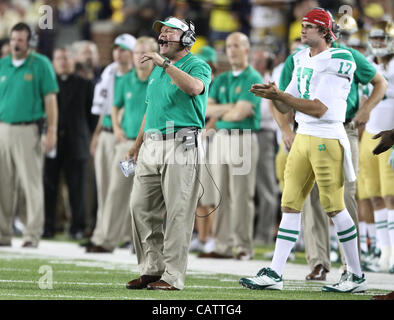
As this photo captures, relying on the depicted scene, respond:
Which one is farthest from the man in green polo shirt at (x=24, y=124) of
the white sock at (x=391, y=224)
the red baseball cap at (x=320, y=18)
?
the red baseball cap at (x=320, y=18)

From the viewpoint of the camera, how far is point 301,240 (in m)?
12.8

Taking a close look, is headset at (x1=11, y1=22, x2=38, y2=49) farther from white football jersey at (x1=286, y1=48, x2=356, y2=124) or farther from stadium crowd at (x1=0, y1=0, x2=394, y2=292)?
white football jersey at (x1=286, y1=48, x2=356, y2=124)

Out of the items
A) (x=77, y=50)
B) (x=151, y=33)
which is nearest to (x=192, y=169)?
(x=77, y=50)

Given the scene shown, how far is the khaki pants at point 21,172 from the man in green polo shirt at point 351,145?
12.9ft

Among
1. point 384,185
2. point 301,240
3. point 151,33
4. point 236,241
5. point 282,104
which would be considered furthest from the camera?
point 151,33

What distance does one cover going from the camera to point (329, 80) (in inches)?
287

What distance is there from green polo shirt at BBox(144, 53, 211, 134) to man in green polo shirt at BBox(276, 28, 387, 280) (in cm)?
136

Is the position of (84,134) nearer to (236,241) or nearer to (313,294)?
(236,241)

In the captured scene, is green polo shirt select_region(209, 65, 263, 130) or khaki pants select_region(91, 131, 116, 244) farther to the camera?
khaki pants select_region(91, 131, 116, 244)

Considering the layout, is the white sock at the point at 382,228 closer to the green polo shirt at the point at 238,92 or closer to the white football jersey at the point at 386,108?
the white football jersey at the point at 386,108

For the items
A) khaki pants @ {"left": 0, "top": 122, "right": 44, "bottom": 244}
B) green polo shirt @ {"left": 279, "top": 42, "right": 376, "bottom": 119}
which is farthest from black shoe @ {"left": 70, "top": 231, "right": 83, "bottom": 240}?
green polo shirt @ {"left": 279, "top": 42, "right": 376, "bottom": 119}

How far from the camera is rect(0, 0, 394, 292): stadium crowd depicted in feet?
29.6

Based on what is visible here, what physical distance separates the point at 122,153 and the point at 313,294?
4.54 metres

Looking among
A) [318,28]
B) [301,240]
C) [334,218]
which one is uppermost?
[318,28]
